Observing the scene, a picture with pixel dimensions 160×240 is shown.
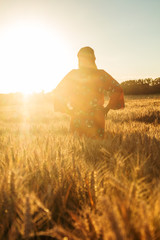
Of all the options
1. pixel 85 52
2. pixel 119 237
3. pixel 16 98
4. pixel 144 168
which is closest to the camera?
pixel 119 237

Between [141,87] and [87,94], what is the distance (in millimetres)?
27728

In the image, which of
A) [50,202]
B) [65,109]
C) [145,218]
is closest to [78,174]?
[50,202]

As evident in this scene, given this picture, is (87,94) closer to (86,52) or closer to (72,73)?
(72,73)

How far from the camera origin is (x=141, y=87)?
28.7 meters

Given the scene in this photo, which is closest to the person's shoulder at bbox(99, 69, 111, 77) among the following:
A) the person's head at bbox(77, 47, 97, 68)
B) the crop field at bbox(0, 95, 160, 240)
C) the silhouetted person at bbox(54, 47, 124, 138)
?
the silhouetted person at bbox(54, 47, 124, 138)

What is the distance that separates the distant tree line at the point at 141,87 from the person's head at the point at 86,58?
26.9 m

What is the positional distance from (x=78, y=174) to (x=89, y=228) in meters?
0.42

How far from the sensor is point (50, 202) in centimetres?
86

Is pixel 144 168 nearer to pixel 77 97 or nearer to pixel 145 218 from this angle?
pixel 145 218

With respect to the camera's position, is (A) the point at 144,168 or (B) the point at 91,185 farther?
(A) the point at 144,168

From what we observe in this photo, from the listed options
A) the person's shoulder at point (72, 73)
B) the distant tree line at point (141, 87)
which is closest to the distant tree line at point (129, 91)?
the distant tree line at point (141, 87)

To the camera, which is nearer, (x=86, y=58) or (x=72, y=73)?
(x=86, y=58)

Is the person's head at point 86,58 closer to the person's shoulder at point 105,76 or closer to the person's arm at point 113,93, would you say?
the person's shoulder at point 105,76

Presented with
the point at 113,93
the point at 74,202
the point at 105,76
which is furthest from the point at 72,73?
the point at 74,202
